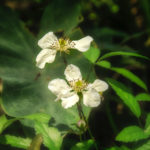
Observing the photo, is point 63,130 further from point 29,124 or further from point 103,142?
point 103,142

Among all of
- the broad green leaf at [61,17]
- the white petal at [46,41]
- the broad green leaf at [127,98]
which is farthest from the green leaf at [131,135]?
the broad green leaf at [61,17]

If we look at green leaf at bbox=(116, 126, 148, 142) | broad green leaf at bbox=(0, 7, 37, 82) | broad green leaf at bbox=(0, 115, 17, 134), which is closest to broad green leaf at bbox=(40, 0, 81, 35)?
broad green leaf at bbox=(0, 7, 37, 82)

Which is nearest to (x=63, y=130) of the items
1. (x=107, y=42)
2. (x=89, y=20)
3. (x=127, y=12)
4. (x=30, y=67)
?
(x=30, y=67)

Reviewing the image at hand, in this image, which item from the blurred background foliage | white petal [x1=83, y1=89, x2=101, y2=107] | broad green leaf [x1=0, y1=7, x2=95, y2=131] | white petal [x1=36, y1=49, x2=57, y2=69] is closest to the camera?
white petal [x1=83, y1=89, x2=101, y2=107]

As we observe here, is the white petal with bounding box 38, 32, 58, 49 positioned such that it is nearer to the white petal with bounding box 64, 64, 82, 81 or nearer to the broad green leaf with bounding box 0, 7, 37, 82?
the white petal with bounding box 64, 64, 82, 81

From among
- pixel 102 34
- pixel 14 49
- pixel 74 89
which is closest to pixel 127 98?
pixel 74 89
